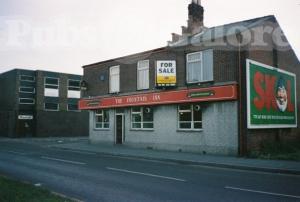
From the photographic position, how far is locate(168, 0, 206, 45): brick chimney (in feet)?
87.2

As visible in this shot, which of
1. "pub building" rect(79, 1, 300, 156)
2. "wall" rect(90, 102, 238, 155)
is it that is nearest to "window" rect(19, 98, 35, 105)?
"pub building" rect(79, 1, 300, 156)

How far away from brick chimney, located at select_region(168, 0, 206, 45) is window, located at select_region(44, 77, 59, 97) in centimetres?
2420

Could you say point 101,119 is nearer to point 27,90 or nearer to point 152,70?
point 152,70

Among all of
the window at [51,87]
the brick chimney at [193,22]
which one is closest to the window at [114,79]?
the brick chimney at [193,22]

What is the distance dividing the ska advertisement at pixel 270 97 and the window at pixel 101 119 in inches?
519

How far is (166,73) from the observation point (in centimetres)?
2200

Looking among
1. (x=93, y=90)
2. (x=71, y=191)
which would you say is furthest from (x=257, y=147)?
(x=93, y=90)

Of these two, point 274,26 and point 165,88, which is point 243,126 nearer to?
point 165,88

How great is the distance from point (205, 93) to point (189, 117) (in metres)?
2.29

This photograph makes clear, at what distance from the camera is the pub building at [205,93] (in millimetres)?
18812

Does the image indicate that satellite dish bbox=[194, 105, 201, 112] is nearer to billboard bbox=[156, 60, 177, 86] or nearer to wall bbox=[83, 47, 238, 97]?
wall bbox=[83, 47, 238, 97]

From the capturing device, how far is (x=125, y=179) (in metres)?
11.2

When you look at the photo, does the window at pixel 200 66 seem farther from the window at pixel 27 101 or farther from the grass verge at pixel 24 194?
the window at pixel 27 101

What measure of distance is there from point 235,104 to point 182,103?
3950 millimetres
